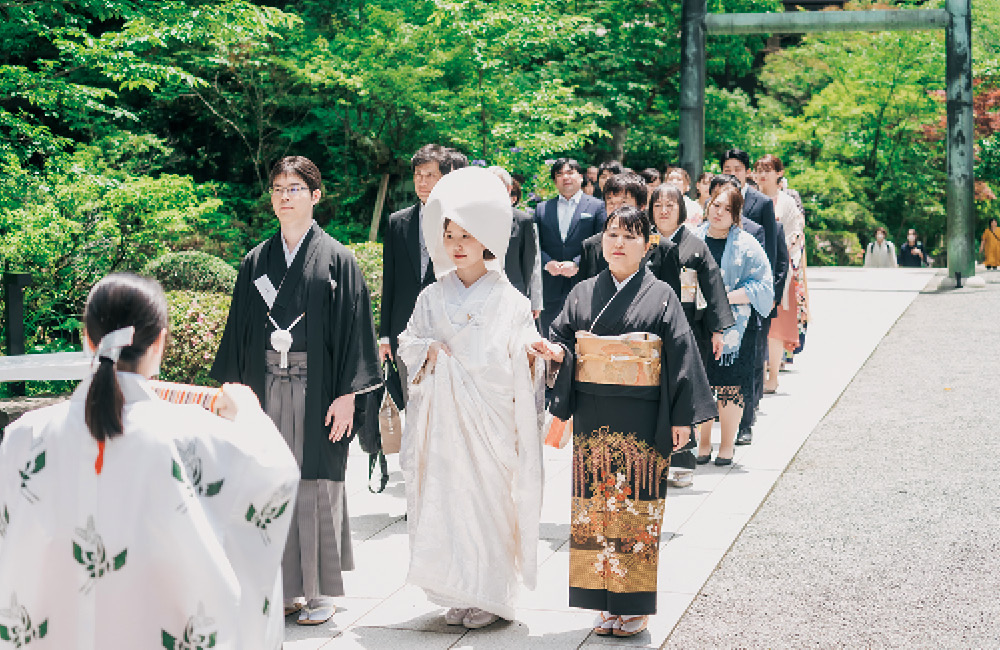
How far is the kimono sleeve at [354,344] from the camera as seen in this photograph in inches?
194

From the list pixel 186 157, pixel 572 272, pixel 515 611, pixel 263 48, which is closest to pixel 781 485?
pixel 572 272

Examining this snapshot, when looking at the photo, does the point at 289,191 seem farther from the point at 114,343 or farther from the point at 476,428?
the point at 114,343

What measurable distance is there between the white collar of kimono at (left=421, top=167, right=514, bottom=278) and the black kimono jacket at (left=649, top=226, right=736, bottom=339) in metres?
2.27

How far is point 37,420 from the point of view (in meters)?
2.80

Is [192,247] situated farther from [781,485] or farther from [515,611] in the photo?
[515,611]

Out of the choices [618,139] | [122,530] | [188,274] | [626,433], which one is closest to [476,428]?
[626,433]

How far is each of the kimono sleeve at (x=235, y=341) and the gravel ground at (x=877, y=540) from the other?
2.23 m

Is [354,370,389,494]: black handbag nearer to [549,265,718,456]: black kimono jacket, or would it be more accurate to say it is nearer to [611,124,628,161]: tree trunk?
[549,265,718,456]: black kimono jacket

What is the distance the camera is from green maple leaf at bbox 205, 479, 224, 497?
2824 mm

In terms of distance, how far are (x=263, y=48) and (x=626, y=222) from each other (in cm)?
1083

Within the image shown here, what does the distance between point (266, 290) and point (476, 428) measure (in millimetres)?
1121

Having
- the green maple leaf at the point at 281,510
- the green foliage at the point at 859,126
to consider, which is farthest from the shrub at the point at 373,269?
the green foliage at the point at 859,126

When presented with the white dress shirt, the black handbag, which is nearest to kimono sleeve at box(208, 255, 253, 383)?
the black handbag

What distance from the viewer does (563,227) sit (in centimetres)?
923
